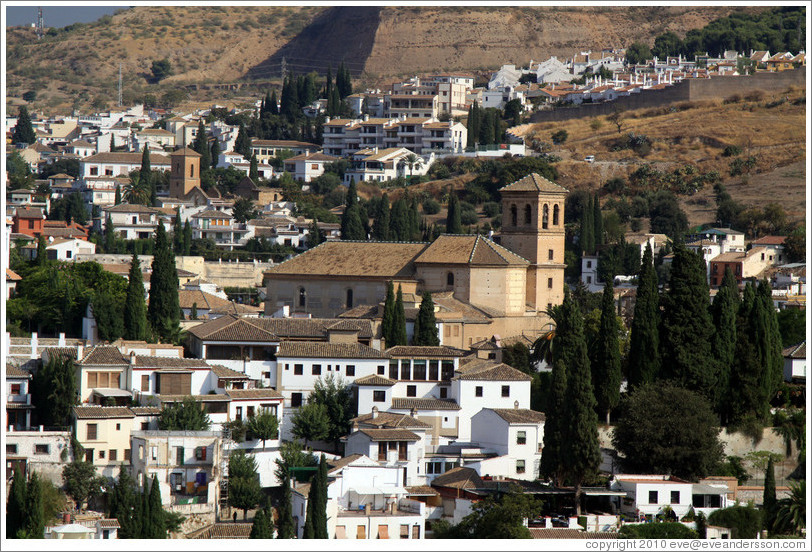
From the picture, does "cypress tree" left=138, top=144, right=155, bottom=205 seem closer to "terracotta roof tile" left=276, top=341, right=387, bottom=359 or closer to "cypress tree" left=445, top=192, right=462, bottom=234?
"cypress tree" left=445, top=192, right=462, bottom=234

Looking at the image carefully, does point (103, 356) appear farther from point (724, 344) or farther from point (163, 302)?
point (724, 344)

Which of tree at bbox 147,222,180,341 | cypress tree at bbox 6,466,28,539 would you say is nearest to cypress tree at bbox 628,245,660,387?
tree at bbox 147,222,180,341

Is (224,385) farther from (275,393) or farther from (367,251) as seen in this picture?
(367,251)

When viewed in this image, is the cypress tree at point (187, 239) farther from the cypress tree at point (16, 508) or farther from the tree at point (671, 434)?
the cypress tree at point (16, 508)

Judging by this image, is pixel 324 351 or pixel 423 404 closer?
pixel 423 404

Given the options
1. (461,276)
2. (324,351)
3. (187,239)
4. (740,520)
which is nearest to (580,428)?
(740,520)

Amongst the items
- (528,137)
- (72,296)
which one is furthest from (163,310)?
(528,137)

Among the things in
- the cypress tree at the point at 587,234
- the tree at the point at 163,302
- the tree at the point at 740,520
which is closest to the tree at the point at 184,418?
the tree at the point at 163,302
